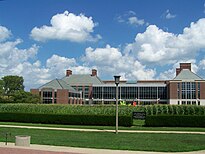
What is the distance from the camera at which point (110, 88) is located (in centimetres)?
11762

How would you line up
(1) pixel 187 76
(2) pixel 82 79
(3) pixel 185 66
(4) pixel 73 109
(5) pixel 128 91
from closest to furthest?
(4) pixel 73 109
(1) pixel 187 76
(3) pixel 185 66
(5) pixel 128 91
(2) pixel 82 79

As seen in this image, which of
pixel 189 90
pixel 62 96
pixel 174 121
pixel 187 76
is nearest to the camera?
pixel 174 121

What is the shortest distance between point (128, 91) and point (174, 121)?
86.0 metres

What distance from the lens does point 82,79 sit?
415ft

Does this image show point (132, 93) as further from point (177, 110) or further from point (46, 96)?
point (177, 110)

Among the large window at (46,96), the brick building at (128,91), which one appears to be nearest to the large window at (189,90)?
the brick building at (128,91)

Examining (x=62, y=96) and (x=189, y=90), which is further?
(x=189, y=90)

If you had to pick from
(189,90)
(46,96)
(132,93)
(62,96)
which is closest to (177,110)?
(62,96)

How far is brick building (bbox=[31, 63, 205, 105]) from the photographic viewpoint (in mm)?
100750

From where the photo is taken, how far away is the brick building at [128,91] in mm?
100750

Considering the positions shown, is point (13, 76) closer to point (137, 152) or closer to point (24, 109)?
point (24, 109)

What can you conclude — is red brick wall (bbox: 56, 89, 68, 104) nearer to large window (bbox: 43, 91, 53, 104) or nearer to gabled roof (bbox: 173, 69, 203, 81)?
large window (bbox: 43, 91, 53, 104)

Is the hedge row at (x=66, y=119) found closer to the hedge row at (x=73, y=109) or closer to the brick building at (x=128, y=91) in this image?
the hedge row at (x=73, y=109)

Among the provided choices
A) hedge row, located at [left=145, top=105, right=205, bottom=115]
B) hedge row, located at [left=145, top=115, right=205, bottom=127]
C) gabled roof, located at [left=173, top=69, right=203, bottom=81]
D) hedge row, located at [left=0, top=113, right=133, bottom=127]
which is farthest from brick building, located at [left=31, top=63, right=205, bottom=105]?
hedge row, located at [left=145, top=115, right=205, bottom=127]
